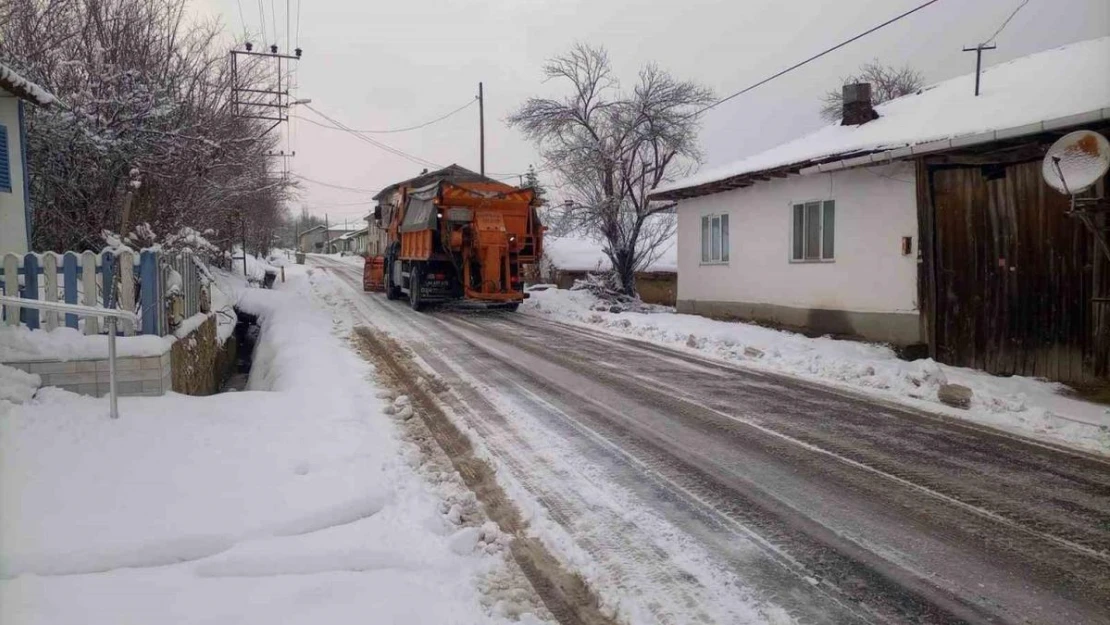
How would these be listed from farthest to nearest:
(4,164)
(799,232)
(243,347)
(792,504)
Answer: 1. (243,347)
2. (799,232)
3. (4,164)
4. (792,504)

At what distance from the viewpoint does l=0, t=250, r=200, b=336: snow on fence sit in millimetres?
6027

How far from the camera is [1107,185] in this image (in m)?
8.70

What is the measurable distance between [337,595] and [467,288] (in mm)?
15017

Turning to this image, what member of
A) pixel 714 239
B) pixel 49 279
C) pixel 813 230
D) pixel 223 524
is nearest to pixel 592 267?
pixel 714 239

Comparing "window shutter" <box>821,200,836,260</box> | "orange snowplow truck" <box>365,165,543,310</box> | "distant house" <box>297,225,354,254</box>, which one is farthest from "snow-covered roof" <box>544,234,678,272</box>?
"distant house" <box>297,225,354,254</box>

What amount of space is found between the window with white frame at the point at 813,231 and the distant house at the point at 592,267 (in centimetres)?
1193

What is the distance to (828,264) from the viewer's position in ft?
42.8

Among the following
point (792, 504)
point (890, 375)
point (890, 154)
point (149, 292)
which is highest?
point (890, 154)

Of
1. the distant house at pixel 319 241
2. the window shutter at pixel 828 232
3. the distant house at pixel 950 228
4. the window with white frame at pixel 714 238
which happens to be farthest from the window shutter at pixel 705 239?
the distant house at pixel 319 241

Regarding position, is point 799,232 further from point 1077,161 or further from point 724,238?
point 1077,161

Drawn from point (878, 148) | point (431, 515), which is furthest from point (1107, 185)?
point (431, 515)

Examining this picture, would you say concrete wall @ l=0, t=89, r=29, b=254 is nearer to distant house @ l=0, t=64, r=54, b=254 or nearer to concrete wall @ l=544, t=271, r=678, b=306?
distant house @ l=0, t=64, r=54, b=254

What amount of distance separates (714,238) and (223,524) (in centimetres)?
1467

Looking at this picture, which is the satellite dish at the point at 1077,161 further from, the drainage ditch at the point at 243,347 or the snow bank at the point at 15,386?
the drainage ditch at the point at 243,347
